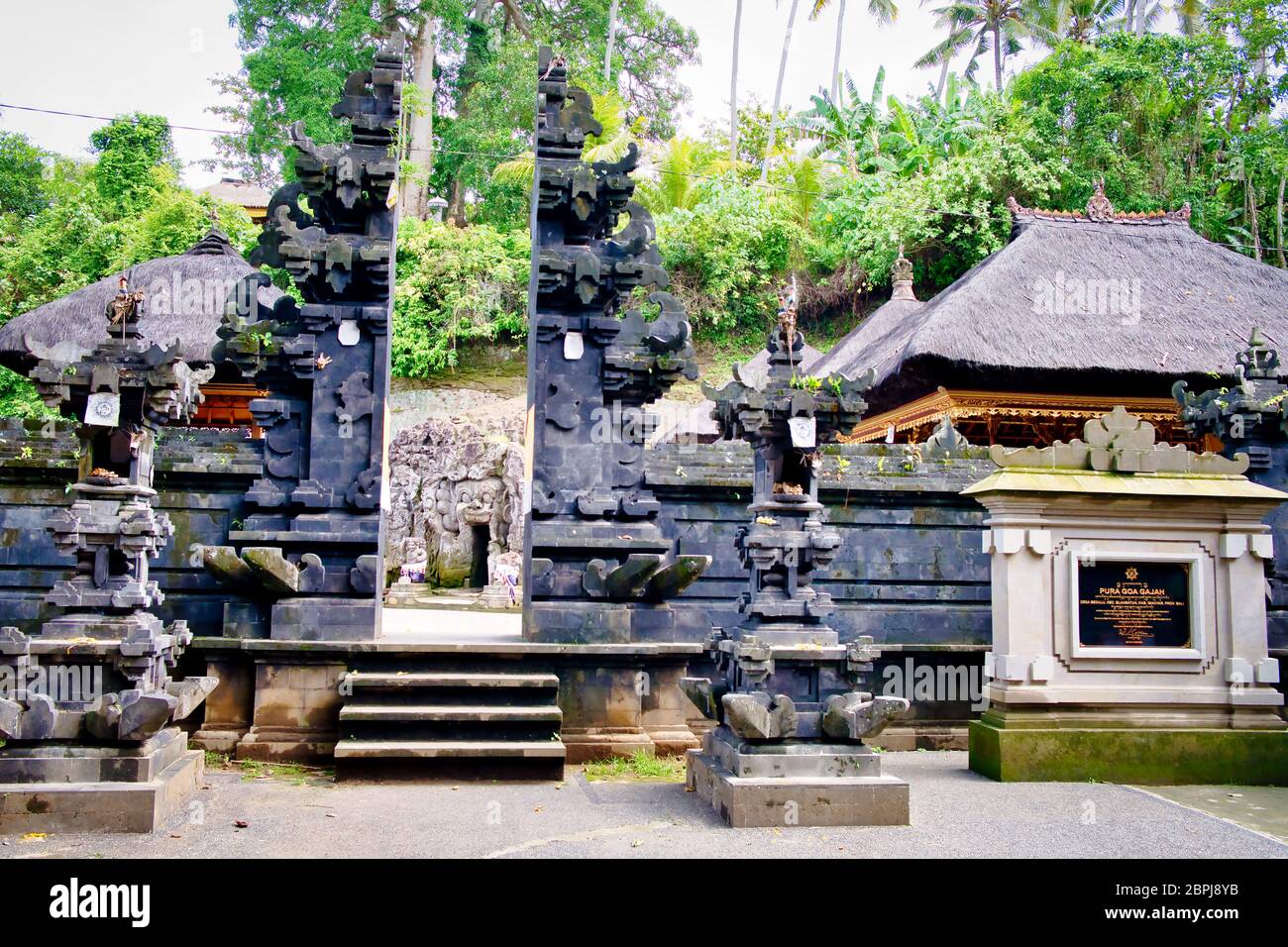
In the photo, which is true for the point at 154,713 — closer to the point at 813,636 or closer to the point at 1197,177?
the point at 813,636

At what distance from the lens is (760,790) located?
6.41 m

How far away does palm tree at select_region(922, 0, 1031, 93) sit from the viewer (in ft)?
127

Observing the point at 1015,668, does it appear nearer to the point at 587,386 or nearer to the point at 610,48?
the point at 587,386

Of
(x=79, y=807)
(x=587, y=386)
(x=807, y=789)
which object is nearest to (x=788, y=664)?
(x=807, y=789)

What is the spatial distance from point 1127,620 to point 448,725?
18.9 feet

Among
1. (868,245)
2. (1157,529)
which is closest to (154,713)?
(1157,529)

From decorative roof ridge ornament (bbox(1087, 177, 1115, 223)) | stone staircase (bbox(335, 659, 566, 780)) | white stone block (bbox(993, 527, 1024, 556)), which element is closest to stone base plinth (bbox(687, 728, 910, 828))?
stone staircase (bbox(335, 659, 566, 780))

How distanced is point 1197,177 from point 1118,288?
10361 mm

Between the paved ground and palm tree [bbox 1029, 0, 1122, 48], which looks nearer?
the paved ground

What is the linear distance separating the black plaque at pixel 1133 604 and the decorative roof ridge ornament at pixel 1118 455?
2.75 ft

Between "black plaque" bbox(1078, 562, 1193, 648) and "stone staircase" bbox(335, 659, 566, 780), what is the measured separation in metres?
4.54

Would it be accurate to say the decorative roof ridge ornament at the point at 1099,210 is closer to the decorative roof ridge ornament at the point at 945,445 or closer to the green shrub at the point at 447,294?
the decorative roof ridge ornament at the point at 945,445

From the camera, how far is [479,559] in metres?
23.4

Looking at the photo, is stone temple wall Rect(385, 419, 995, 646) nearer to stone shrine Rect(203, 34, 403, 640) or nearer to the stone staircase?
the stone staircase
